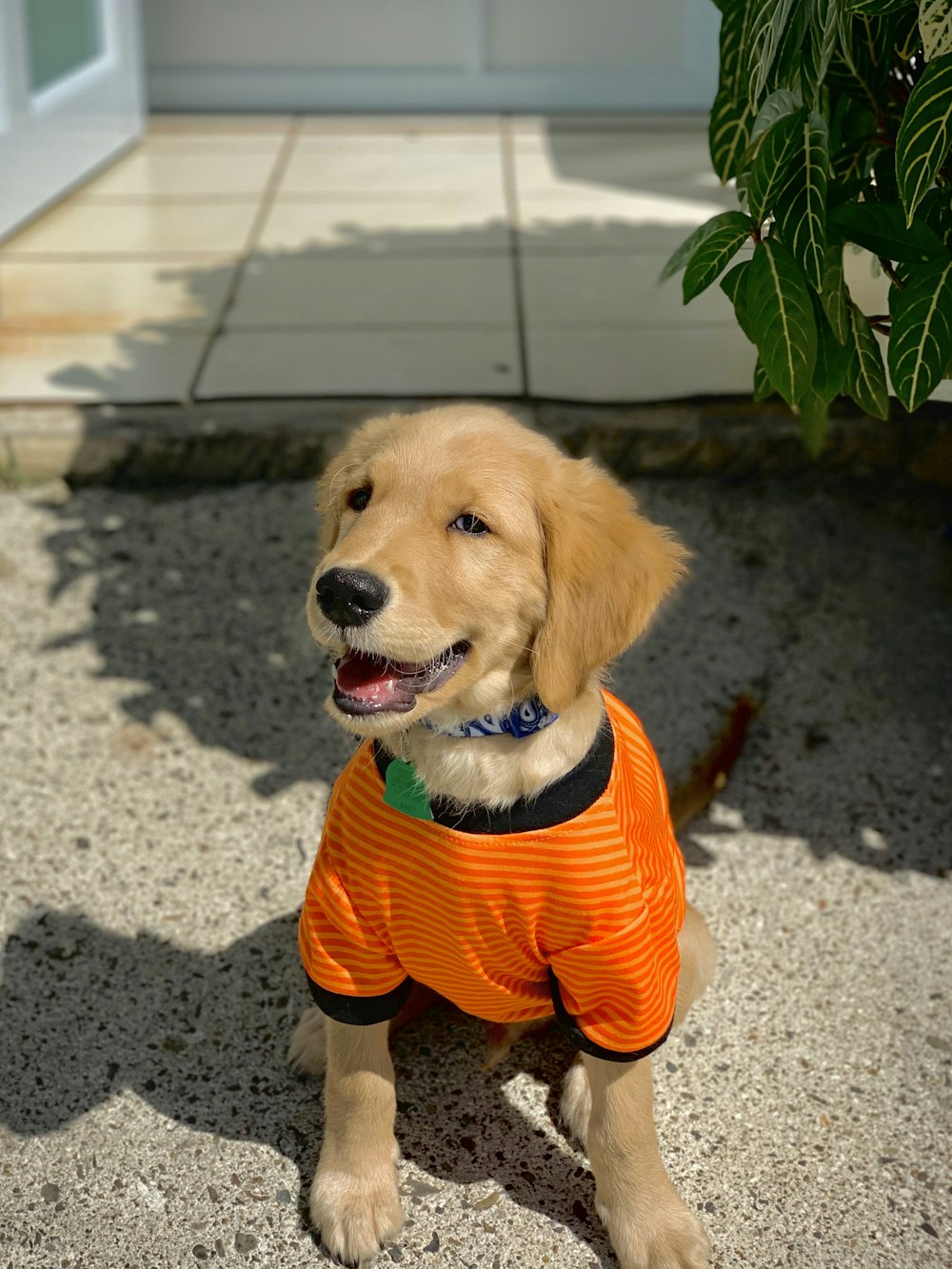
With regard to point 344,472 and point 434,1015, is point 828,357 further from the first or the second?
point 434,1015

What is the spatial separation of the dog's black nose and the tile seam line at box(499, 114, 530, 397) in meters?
2.83

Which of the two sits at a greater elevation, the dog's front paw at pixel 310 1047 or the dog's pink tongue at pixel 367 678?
the dog's pink tongue at pixel 367 678

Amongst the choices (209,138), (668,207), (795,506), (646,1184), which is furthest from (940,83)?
(209,138)

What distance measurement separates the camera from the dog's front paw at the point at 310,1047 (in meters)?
2.49

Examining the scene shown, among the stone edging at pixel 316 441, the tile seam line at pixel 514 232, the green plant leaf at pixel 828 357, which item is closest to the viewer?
the green plant leaf at pixel 828 357

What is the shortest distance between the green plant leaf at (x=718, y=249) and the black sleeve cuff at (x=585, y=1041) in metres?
1.26

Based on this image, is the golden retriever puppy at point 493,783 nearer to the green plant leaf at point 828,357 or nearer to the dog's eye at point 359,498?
the dog's eye at point 359,498

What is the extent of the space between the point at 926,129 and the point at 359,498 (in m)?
1.08

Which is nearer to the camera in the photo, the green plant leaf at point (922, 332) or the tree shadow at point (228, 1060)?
the green plant leaf at point (922, 332)

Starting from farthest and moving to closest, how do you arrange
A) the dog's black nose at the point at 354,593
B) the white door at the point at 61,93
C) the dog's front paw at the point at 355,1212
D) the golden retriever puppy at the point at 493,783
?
1. the white door at the point at 61,93
2. the dog's front paw at the point at 355,1212
3. the golden retriever puppy at the point at 493,783
4. the dog's black nose at the point at 354,593

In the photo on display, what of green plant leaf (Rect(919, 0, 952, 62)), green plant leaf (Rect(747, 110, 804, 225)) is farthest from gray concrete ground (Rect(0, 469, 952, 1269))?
green plant leaf (Rect(919, 0, 952, 62))

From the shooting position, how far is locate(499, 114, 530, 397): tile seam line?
→ 482 cm

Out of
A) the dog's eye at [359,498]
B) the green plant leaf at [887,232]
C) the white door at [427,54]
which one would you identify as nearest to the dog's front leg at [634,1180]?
the dog's eye at [359,498]

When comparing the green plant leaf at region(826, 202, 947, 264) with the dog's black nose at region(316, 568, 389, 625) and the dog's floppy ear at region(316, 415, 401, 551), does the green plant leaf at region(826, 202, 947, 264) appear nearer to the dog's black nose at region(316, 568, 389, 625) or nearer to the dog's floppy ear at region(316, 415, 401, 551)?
the dog's floppy ear at region(316, 415, 401, 551)
